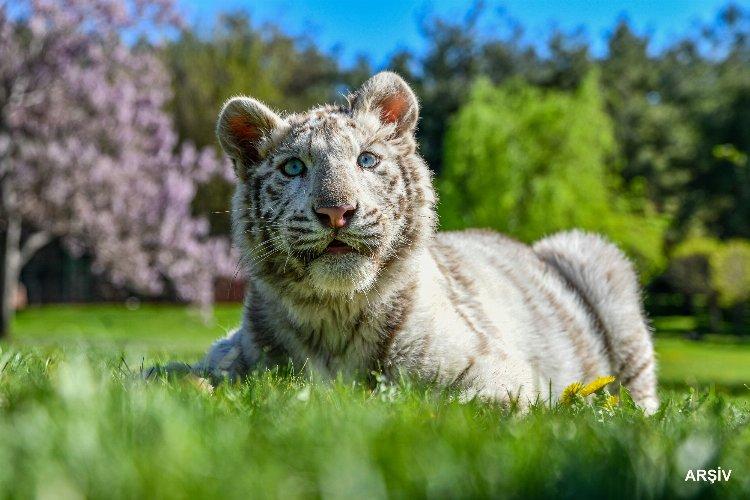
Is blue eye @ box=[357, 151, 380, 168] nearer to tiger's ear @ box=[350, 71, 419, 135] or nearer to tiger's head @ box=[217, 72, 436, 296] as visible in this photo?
tiger's head @ box=[217, 72, 436, 296]

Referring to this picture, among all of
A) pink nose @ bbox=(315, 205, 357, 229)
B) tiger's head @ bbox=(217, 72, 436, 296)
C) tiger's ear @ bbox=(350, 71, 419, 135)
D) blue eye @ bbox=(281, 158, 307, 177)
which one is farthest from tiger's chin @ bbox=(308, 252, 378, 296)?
tiger's ear @ bbox=(350, 71, 419, 135)

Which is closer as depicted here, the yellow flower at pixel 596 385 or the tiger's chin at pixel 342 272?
the tiger's chin at pixel 342 272

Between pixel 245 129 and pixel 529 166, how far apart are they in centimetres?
2706

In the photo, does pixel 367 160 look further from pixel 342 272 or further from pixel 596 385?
pixel 596 385

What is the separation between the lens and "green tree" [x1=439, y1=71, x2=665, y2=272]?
28578mm

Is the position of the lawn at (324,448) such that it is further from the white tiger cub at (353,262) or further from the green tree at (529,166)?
the green tree at (529,166)

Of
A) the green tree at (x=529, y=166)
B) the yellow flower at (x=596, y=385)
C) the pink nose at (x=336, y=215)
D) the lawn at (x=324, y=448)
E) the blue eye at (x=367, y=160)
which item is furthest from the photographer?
the green tree at (x=529, y=166)

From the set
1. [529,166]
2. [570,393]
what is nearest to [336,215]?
[570,393]

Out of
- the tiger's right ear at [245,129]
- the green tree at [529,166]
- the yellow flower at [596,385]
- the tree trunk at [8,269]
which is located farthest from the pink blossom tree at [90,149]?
the yellow flower at [596,385]

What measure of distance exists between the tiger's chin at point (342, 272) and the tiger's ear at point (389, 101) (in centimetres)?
101

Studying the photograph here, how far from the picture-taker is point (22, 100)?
19.2m

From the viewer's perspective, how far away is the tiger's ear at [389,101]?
14.9ft

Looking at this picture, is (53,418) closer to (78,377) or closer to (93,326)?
(78,377)

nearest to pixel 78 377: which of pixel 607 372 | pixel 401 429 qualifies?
pixel 401 429
